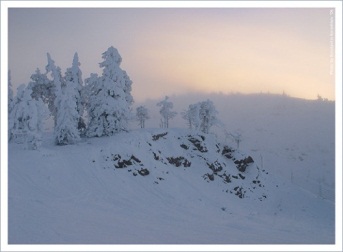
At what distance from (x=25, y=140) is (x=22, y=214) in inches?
Answer: 668

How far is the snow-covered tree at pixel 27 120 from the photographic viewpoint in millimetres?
33000

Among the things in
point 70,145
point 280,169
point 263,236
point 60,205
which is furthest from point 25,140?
point 280,169

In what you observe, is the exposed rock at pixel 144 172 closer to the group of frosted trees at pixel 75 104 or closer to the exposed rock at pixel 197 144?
the group of frosted trees at pixel 75 104

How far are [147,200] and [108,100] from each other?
18.1 meters

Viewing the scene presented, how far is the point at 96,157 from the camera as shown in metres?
35.0

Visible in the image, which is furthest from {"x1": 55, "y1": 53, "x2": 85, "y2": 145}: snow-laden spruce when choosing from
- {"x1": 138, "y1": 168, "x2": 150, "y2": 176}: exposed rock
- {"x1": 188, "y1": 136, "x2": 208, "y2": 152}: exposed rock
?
{"x1": 188, "y1": 136, "x2": 208, "y2": 152}: exposed rock

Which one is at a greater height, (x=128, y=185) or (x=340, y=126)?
(x=340, y=126)

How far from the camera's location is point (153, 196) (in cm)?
3062

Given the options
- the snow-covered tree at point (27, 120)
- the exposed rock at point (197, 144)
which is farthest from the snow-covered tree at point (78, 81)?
the exposed rock at point (197, 144)

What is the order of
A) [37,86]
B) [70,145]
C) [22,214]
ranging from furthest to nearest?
[37,86], [70,145], [22,214]

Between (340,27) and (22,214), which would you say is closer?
(340,27)

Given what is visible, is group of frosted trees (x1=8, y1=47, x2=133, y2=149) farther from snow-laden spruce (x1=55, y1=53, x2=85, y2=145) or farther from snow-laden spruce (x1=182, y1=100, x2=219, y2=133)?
snow-laden spruce (x1=182, y1=100, x2=219, y2=133)

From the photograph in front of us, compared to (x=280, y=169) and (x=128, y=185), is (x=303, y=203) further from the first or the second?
(x=280, y=169)

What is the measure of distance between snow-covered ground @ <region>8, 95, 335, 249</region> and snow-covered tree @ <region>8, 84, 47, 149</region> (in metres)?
1.58
